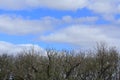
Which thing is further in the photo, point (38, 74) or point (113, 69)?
point (113, 69)

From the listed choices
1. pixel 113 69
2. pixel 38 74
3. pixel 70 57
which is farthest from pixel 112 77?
pixel 38 74

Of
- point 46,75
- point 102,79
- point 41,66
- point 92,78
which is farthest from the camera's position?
point 92,78

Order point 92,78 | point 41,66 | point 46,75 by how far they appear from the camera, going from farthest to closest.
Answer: point 92,78 → point 41,66 → point 46,75

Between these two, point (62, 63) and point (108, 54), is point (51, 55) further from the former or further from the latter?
point (108, 54)

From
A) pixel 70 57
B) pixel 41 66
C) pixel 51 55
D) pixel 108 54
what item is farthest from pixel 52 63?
pixel 108 54

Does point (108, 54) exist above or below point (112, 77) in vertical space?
above

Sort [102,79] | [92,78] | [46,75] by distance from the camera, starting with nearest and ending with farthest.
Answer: [46,75]
[102,79]
[92,78]

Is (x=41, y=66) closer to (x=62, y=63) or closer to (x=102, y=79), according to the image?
(x=62, y=63)

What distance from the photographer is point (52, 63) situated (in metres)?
55.2

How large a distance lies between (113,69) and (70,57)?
8556 millimetres

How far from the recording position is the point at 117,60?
6900 cm

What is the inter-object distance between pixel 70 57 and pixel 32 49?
9.43m

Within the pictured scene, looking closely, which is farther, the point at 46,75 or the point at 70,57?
the point at 70,57

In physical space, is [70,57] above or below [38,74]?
above
